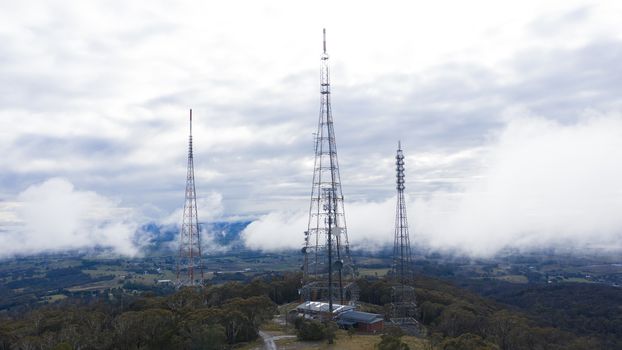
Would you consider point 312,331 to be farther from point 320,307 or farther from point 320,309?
point 320,307

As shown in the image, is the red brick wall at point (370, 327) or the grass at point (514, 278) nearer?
the red brick wall at point (370, 327)

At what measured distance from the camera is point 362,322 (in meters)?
50.0

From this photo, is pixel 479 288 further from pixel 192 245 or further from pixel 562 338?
pixel 192 245

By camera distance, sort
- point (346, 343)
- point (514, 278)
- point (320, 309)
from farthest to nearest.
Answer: point (514, 278)
point (320, 309)
point (346, 343)

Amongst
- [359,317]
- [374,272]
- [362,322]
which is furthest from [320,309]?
[374,272]

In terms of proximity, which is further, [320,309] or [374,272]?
[374,272]

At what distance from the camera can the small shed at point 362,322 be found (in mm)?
49656

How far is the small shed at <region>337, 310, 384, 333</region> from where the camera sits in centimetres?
4966

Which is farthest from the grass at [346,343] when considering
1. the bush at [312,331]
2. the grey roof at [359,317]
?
the grey roof at [359,317]

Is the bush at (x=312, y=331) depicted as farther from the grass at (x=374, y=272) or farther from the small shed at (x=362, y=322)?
the grass at (x=374, y=272)

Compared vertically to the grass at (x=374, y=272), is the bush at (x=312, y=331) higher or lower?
higher

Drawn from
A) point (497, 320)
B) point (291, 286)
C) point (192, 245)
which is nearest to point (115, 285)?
point (291, 286)

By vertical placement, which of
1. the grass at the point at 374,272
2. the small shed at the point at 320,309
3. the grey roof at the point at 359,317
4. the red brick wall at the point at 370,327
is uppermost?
the small shed at the point at 320,309

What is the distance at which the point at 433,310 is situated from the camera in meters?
63.9
